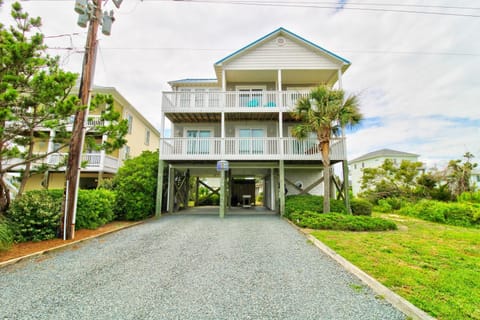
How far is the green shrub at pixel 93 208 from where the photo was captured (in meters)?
7.36

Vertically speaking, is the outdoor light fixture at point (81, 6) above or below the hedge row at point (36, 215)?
above

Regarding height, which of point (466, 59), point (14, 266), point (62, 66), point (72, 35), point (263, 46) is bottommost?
point (14, 266)

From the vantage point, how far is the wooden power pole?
250 inches

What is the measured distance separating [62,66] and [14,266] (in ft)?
18.9

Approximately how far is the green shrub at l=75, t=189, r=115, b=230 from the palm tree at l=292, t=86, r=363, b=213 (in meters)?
8.49

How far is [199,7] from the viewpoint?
881 centimetres

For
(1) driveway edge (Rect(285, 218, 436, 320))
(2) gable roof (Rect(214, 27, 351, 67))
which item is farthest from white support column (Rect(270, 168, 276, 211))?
(1) driveway edge (Rect(285, 218, 436, 320))

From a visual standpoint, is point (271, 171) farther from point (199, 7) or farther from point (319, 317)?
point (319, 317)

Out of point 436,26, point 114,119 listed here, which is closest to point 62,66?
point 114,119

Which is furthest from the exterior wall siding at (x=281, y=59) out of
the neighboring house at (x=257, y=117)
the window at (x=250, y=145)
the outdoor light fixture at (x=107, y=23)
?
the outdoor light fixture at (x=107, y=23)

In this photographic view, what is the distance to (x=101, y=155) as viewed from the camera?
587 inches

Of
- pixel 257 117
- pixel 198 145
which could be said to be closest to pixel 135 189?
pixel 198 145

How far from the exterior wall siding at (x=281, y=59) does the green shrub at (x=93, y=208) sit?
9101 mm

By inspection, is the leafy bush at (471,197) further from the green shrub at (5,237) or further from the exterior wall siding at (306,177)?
the green shrub at (5,237)
